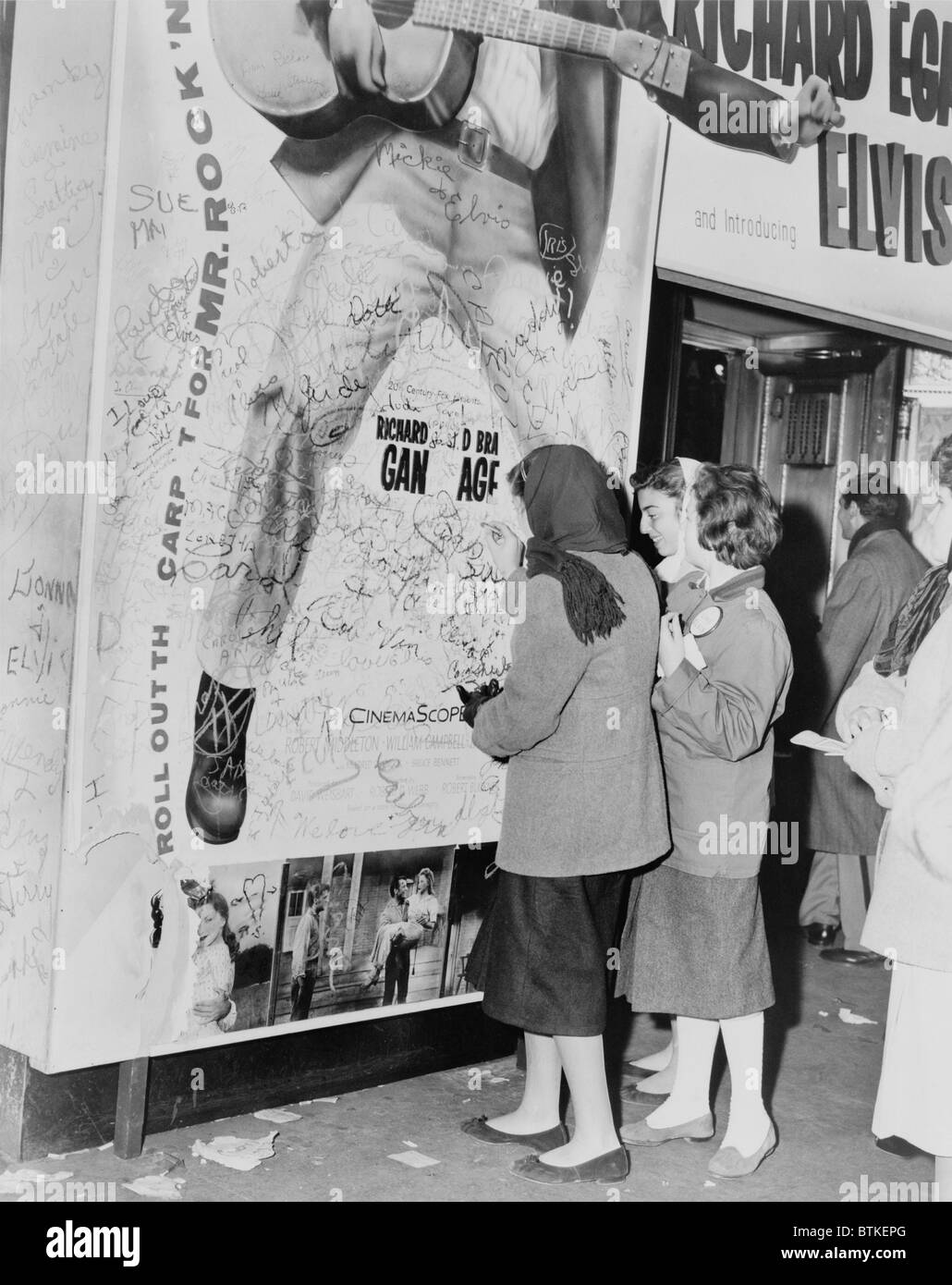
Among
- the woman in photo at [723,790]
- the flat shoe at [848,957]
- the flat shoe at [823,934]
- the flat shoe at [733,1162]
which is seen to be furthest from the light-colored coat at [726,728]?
the flat shoe at [823,934]

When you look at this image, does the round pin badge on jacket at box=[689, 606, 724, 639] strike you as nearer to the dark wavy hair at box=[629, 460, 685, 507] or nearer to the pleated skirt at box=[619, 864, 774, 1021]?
the dark wavy hair at box=[629, 460, 685, 507]

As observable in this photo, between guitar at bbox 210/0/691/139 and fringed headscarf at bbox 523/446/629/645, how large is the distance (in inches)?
49.0

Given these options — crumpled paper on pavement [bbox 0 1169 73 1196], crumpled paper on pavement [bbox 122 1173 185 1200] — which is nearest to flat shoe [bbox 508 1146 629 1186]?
crumpled paper on pavement [bbox 122 1173 185 1200]

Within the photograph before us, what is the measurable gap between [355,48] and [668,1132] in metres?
3.47

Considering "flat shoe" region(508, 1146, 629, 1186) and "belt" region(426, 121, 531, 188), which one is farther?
"belt" region(426, 121, 531, 188)

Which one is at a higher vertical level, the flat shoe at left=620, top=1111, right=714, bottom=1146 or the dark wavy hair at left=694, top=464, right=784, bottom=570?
the dark wavy hair at left=694, top=464, right=784, bottom=570

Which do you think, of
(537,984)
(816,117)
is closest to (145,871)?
(537,984)

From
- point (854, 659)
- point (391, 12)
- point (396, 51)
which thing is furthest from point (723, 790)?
point (854, 659)

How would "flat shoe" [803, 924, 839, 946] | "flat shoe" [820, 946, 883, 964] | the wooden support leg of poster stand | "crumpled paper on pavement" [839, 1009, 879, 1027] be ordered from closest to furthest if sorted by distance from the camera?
the wooden support leg of poster stand → "crumpled paper on pavement" [839, 1009, 879, 1027] → "flat shoe" [820, 946, 883, 964] → "flat shoe" [803, 924, 839, 946]

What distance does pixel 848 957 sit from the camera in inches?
275

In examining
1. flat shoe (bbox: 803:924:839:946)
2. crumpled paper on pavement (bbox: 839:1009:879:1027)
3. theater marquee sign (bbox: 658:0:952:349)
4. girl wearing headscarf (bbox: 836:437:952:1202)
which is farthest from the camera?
flat shoe (bbox: 803:924:839:946)

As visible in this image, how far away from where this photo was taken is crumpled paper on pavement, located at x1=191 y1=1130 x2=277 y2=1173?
4.18m
